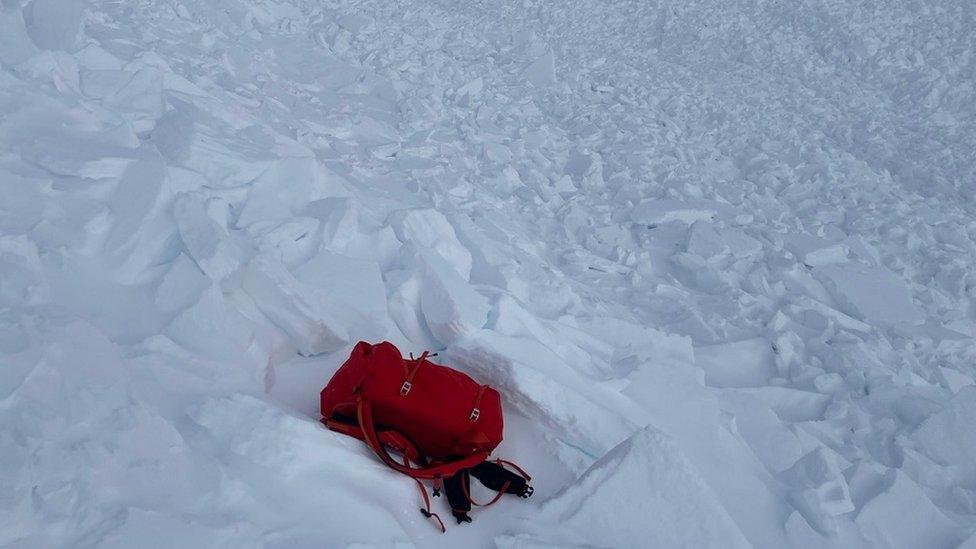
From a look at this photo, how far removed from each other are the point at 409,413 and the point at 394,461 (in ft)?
0.57

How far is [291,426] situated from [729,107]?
221 inches

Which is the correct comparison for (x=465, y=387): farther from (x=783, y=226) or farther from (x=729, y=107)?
(x=729, y=107)

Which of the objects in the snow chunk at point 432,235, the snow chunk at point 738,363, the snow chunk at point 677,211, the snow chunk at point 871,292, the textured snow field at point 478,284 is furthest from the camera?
the snow chunk at point 677,211

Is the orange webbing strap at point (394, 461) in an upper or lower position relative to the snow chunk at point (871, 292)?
lower

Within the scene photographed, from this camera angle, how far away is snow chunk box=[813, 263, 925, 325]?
13.6 ft

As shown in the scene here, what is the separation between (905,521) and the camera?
8.54ft

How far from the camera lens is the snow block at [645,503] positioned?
87.8 inches

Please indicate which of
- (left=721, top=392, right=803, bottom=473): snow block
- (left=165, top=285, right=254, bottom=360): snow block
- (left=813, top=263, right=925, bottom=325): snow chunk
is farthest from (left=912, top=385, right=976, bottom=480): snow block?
(left=165, top=285, right=254, bottom=360): snow block

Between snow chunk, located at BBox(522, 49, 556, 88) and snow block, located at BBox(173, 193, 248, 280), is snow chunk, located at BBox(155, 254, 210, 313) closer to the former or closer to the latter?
snow block, located at BBox(173, 193, 248, 280)

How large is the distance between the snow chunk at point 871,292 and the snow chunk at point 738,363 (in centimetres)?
88

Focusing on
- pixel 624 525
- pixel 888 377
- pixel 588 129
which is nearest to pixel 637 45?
pixel 588 129

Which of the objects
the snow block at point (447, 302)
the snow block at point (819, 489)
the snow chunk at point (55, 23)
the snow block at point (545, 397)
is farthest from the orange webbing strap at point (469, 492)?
the snow chunk at point (55, 23)

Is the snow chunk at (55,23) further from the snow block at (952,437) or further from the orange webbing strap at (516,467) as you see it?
the snow block at (952,437)

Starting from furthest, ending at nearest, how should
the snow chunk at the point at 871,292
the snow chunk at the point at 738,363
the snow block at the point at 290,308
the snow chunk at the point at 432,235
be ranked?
the snow chunk at the point at 871,292, the snow chunk at the point at 432,235, the snow chunk at the point at 738,363, the snow block at the point at 290,308
